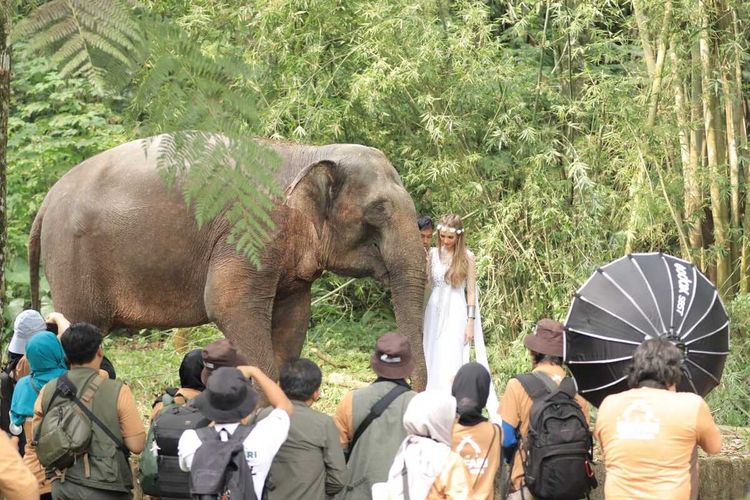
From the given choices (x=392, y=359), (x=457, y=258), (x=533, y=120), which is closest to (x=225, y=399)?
(x=392, y=359)

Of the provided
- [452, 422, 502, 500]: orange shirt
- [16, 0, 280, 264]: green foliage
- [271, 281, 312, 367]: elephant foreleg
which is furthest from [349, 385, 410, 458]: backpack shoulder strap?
[271, 281, 312, 367]: elephant foreleg

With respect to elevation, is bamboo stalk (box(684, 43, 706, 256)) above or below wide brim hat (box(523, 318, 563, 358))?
above

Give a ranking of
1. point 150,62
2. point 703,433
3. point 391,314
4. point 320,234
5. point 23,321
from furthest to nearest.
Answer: point 391,314, point 320,234, point 23,321, point 703,433, point 150,62

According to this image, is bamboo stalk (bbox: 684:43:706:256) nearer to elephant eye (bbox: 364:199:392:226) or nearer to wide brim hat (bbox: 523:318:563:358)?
elephant eye (bbox: 364:199:392:226)

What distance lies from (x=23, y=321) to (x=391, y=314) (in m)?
6.37

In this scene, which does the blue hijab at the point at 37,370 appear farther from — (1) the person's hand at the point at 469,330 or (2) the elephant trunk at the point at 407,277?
(1) the person's hand at the point at 469,330

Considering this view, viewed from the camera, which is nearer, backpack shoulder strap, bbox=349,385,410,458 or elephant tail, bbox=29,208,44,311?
backpack shoulder strap, bbox=349,385,410,458

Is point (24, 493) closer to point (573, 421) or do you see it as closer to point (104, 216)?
point (573, 421)

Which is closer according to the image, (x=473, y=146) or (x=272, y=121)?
(x=272, y=121)

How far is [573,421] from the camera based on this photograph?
209 inches

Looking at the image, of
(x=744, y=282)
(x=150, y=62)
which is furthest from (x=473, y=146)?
(x=150, y=62)

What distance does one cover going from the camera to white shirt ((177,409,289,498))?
189 inches

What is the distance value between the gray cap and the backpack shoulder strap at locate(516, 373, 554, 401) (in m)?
2.60

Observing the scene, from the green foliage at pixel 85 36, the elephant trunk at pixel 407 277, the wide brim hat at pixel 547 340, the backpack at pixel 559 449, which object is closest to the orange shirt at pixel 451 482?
the backpack at pixel 559 449
